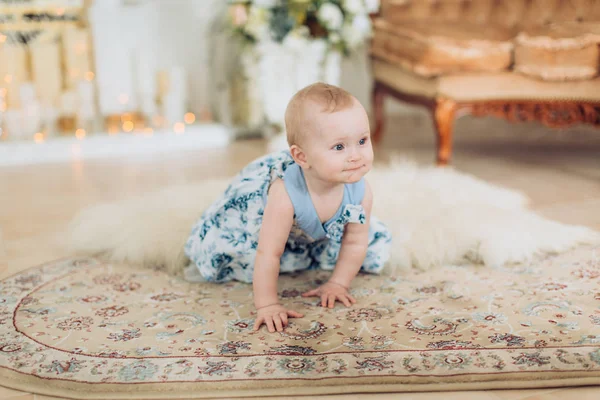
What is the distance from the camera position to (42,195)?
2473 millimetres

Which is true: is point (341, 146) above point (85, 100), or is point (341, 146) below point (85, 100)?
above

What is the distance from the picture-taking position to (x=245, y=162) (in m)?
3.04

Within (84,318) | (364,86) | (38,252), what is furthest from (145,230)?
(364,86)

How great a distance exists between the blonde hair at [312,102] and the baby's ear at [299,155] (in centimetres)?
2

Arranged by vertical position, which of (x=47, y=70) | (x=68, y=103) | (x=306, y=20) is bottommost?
(x=68, y=103)

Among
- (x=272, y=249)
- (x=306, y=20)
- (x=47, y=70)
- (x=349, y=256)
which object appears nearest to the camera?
(x=272, y=249)

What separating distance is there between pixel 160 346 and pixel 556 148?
266 centimetres

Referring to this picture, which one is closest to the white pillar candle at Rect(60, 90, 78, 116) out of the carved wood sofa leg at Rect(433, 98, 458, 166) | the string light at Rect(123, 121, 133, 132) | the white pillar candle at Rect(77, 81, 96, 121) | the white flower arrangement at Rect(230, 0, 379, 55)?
the white pillar candle at Rect(77, 81, 96, 121)

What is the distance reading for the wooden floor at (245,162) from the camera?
1.99m

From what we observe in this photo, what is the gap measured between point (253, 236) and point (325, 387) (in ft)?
1.71

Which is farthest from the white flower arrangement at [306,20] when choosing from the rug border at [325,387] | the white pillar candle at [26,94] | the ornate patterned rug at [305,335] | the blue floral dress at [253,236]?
the rug border at [325,387]

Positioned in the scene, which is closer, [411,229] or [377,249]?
[377,249]

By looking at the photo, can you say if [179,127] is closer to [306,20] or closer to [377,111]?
[306,20]

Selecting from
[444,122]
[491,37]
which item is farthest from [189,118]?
[491,37]
